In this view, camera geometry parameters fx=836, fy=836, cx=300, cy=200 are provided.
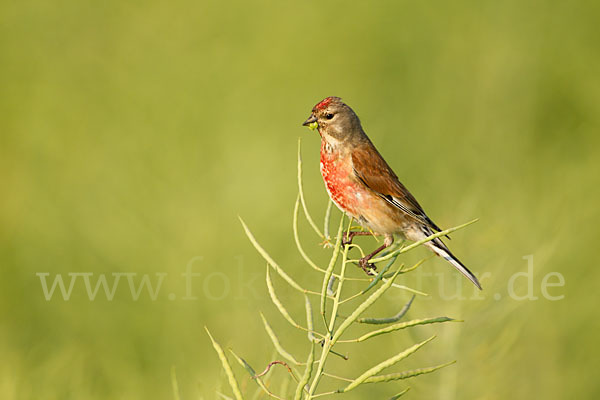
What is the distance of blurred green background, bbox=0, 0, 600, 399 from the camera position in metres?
3.04

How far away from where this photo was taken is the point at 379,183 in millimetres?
3404

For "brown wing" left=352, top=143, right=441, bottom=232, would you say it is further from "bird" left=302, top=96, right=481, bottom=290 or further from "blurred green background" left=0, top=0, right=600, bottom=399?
"blurred green background" left=0, top=0, right=600, bottom=399

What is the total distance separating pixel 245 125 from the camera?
6.06 m

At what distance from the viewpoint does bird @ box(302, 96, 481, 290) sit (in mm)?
3090

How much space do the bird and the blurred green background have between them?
143 millimetres

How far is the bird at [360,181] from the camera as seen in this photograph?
3090mm

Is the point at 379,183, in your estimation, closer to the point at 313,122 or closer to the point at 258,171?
the point at 313,122

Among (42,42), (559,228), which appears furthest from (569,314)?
(42,42)

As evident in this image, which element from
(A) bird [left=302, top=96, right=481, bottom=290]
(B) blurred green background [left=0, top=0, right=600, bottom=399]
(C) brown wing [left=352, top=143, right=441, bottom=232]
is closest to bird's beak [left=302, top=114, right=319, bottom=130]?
(A) bird [left=302, top=96, right=481, bottom=290]

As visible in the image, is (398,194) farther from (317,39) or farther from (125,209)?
(317,39)

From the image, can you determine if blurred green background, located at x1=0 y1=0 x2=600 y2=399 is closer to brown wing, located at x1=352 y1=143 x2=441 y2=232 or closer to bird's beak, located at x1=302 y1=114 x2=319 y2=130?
brown wing, located at x1=352 y1=143 x2=441 y2=232

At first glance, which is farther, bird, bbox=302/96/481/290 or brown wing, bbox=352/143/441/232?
brown wing, bbox=352/143/441/232

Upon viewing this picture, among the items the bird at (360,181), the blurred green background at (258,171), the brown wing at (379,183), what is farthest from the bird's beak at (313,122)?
the blurred green background at (258,171)

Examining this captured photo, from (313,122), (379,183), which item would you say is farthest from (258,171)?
(313,122)
